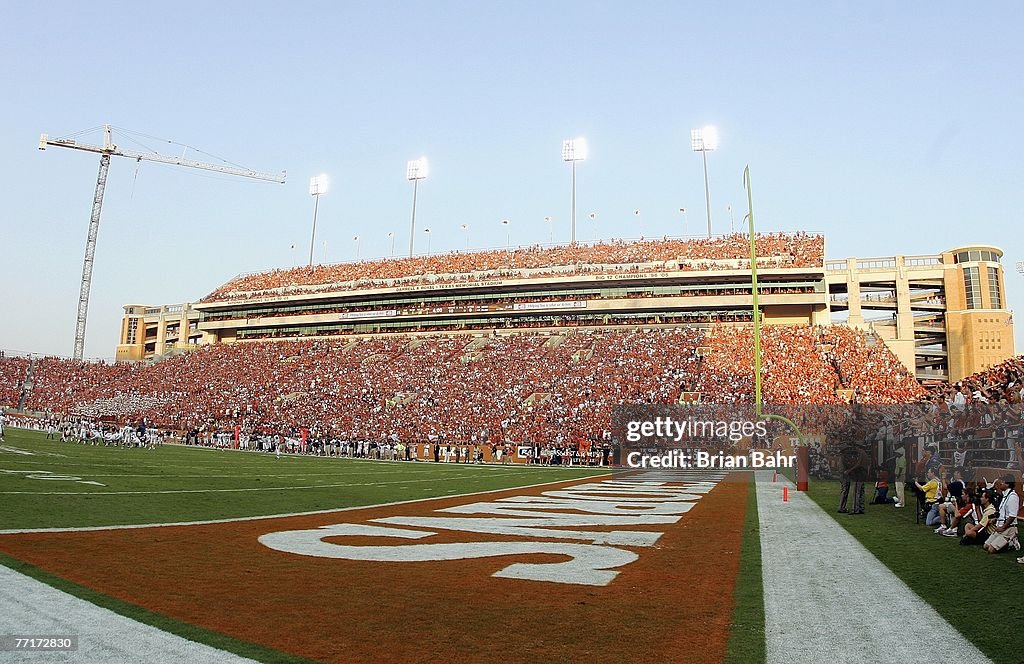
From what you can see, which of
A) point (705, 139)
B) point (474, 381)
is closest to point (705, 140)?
point (705, 139)

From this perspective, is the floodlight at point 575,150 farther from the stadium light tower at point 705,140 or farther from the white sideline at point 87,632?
the white sideline at point 87,632

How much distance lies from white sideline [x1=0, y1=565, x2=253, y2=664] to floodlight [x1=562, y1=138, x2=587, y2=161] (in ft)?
193

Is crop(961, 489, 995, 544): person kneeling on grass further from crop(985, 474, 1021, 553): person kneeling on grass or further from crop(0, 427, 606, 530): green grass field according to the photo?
crop(0, 427, 606, 530): green grass field

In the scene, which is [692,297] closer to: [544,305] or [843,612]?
[544,305]

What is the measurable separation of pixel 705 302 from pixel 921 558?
4317cm

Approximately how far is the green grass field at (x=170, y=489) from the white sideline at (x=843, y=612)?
307 inches

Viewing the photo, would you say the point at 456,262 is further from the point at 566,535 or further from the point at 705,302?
the point at 566,535

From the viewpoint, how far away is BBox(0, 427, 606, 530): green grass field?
31.7ft

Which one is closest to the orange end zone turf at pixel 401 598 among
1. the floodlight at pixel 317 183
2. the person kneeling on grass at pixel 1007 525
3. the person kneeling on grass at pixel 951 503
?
the person kneeling on grass at pixel 1007 525

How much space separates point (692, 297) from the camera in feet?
165

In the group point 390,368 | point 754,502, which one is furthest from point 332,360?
point 754,502

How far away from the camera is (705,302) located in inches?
1959

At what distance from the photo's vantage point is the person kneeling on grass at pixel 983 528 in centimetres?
862

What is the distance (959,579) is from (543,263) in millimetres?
49619
